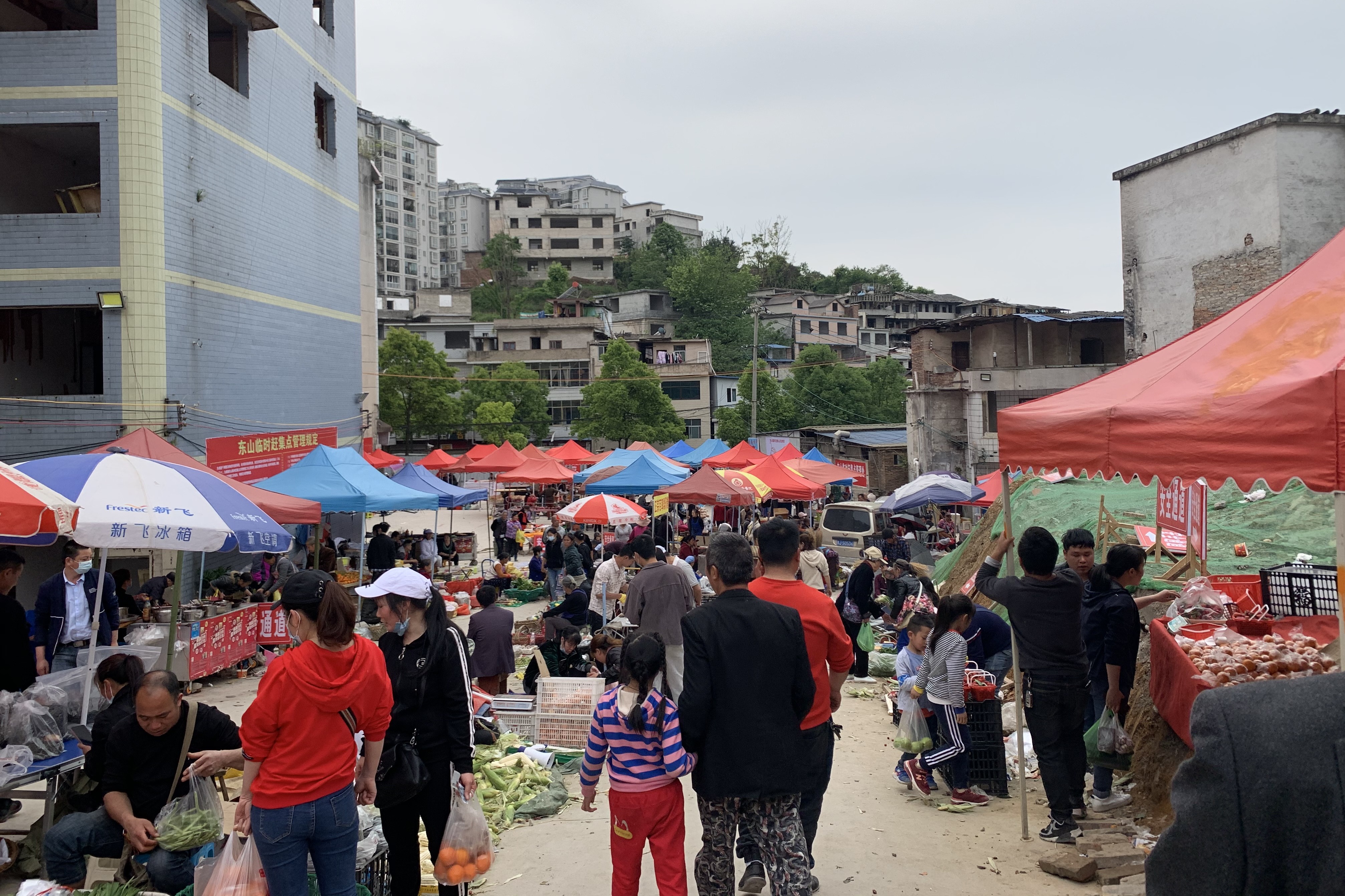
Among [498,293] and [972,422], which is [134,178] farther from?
[498,293]

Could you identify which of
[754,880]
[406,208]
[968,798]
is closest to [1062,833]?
[968,798]

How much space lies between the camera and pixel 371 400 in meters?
33.7

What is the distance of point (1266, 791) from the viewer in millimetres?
1453

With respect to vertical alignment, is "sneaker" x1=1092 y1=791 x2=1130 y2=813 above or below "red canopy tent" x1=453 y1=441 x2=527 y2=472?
below

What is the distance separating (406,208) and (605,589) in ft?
263

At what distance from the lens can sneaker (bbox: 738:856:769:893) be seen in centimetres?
495

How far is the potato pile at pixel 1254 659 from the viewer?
5.00 m

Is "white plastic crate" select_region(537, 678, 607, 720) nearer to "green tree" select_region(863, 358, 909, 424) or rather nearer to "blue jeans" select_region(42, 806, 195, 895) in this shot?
"blue jeans" select_region(42, 806, 195, 895)

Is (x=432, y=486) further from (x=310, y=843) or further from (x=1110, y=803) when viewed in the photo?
(x=310, y=843)

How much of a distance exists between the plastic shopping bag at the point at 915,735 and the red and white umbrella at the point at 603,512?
8170mm

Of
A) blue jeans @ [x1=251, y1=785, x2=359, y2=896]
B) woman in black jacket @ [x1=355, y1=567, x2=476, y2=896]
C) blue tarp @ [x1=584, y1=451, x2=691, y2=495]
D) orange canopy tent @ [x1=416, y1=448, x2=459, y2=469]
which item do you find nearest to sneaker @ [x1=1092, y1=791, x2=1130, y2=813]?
woman in black jacket @ [x1=355, y1=567, x2=476, y2=896]

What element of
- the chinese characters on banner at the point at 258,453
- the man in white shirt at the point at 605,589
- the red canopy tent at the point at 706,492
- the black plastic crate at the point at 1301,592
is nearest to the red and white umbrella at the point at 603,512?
the red canopy tent at the point at 706,492

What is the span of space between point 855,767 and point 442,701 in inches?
174

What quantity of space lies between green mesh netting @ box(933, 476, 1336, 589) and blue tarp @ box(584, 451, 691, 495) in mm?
6926
